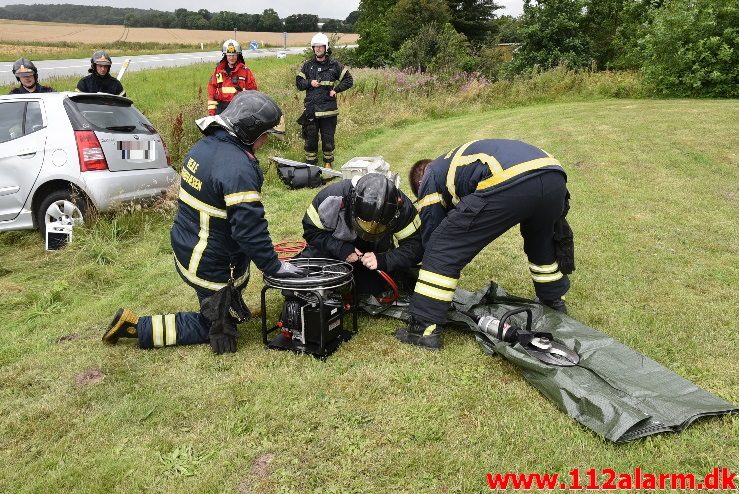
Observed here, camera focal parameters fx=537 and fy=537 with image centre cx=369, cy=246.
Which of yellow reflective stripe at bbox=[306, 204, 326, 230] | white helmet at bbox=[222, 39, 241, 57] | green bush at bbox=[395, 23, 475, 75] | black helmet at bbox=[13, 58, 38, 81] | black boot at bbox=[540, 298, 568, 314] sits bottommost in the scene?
black boot at bbox=[540, 298, 568, 314]

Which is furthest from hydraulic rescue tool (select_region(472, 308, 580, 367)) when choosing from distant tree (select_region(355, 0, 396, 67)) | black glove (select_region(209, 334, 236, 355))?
distant tree (select_region(355, 0, 396, 67))

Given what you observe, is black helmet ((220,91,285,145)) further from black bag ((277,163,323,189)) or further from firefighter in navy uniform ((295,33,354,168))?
firefighter in navy uniform ((295,33,354,168))

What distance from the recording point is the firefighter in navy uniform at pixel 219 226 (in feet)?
10.6

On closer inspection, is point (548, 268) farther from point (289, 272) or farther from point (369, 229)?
point (289, 272)

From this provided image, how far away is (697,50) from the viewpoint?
45.6 feet

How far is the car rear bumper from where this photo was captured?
567 centimetres

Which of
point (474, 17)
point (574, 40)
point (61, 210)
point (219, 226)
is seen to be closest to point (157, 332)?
point (219, 226)

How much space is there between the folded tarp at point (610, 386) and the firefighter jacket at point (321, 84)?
19.7 ft

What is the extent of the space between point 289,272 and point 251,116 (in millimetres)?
1001

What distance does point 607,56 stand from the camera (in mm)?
30375

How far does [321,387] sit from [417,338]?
0.81m

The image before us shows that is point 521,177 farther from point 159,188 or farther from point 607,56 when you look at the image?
point 607,56

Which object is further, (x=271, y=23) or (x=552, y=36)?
(x=271, y=23)

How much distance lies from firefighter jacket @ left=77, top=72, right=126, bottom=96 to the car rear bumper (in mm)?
2061
